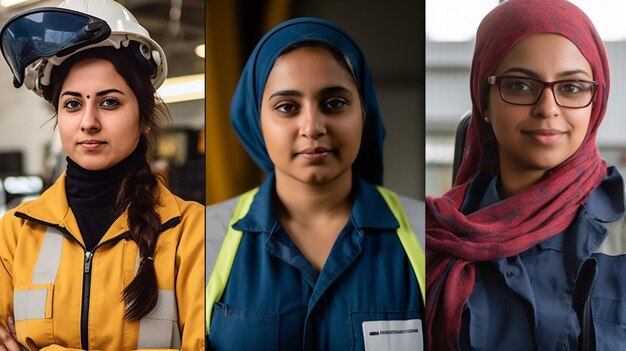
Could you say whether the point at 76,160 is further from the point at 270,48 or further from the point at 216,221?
the point at 270,48

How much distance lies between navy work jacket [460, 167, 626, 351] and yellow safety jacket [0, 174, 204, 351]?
1327mm

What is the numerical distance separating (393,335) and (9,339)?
180 cm

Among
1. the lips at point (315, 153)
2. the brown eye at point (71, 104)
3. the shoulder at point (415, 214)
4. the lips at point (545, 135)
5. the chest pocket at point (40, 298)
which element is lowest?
the chest pocket at point (40, 298)

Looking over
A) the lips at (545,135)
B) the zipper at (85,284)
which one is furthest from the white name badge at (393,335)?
the zipper at (85,284)

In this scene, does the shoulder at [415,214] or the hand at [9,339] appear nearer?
the hand at [9,339]

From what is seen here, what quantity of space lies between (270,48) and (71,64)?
925 mm

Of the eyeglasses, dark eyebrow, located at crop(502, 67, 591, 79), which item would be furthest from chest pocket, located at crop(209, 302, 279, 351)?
dark eyebrow, located at crop(502, 67, 591, 79)

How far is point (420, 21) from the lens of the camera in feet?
10.8

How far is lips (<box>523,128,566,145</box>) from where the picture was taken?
3.21 meters

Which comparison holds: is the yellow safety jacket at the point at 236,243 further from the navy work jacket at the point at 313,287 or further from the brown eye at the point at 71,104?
the brown eye at the point at 71,104

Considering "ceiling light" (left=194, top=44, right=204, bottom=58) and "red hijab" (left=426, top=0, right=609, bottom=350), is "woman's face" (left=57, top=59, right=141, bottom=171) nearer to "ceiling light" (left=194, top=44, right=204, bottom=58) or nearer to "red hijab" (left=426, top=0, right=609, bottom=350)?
"ceiling light" (left=194, top=44, right=204, bottom=58)

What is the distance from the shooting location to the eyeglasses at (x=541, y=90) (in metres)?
3.18

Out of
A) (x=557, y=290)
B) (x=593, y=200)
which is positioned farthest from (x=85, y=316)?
(x=593, y=200)

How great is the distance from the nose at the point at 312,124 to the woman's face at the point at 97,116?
2.56ft
